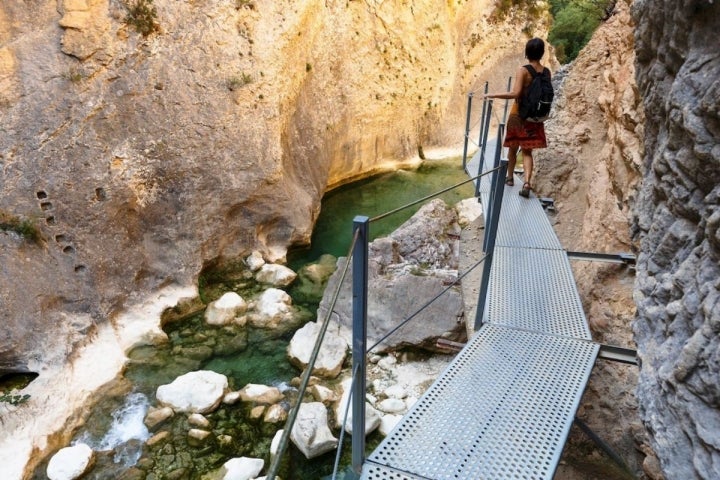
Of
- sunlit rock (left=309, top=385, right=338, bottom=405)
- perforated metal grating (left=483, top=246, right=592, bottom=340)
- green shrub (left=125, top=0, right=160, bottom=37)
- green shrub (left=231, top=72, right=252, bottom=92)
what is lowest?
sunlit rock (left=309, top=385, right=338, bottom=405)

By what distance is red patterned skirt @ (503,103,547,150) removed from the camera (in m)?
5.14

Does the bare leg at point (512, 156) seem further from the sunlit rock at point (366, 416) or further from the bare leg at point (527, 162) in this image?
the sunlit rock at point (366, 416)

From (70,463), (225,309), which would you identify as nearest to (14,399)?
(70,463)

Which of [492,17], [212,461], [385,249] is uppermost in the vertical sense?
[492,17]

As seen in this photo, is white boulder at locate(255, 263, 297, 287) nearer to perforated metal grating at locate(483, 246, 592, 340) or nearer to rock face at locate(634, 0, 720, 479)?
perforated metal grating at locate(483, 246, 592, 340)

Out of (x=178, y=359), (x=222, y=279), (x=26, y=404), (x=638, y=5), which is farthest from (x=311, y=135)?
(x=638, y=5)

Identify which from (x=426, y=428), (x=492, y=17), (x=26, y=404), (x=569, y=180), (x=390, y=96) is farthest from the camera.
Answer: (x=492, y=17)

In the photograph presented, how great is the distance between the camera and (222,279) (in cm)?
870

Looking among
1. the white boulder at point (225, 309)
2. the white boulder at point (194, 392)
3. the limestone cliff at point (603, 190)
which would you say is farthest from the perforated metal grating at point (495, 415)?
the white boulder at point (225, 309)

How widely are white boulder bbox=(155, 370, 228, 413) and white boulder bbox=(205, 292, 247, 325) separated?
1.45 m

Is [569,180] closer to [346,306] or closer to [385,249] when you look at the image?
[385,249]

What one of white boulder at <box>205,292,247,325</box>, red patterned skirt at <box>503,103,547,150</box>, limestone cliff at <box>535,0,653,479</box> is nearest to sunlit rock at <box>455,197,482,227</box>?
limestone cliff at <box>535,0,653,479</box>

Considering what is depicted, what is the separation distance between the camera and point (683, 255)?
2.11 m

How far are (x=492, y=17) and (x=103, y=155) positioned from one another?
14.3 m
